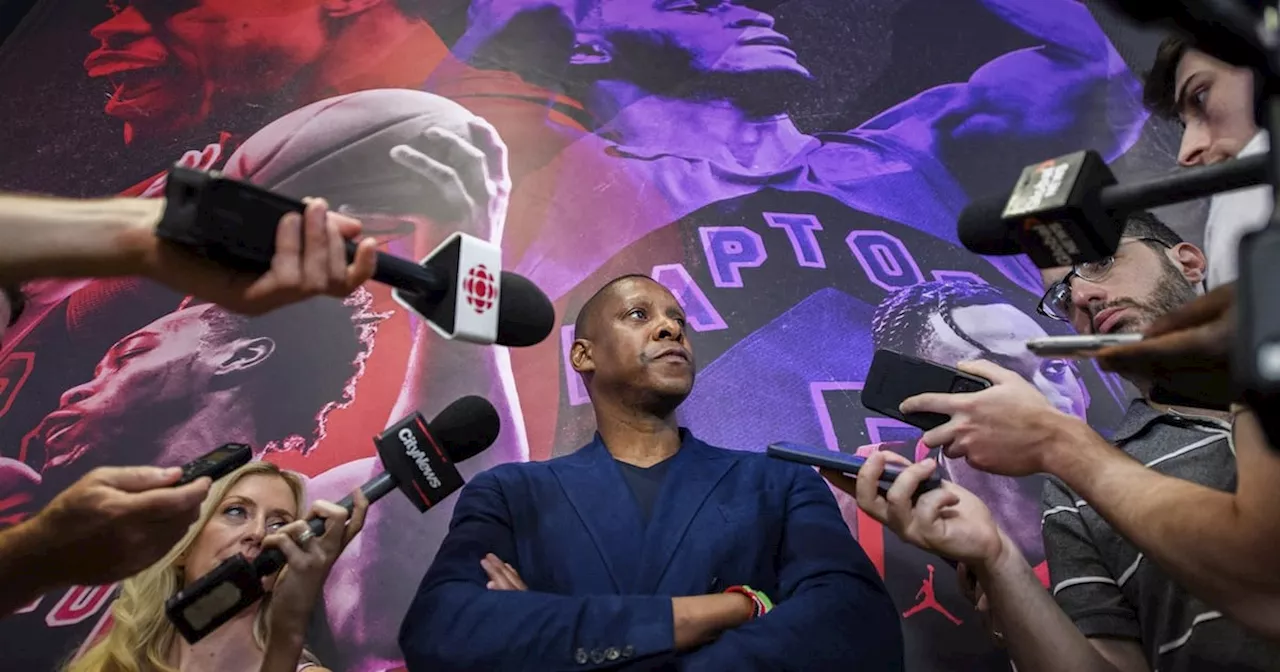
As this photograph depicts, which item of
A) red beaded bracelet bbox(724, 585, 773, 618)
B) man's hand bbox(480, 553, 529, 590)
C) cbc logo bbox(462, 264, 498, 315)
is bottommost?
man's hand bbox(480, 553, 529, 590)

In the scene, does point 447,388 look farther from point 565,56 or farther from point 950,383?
point 950,383

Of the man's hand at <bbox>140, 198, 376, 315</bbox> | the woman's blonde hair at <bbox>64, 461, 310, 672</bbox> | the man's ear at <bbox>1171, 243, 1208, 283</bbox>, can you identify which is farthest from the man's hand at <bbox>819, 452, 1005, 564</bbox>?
the woman's blonde hair at <bbox>64, 461, 310, 672</bbox>

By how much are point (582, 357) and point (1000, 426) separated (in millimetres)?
1308

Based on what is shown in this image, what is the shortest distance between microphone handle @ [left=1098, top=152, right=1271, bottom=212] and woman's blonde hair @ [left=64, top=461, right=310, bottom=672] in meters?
2.01

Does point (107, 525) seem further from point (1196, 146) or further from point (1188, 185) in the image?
point (1196, 146)

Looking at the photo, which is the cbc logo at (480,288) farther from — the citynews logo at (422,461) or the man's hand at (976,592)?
the man's hand at (976,592)

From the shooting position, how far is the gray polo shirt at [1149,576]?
171 cm

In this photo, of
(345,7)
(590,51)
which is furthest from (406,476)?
(345,7)

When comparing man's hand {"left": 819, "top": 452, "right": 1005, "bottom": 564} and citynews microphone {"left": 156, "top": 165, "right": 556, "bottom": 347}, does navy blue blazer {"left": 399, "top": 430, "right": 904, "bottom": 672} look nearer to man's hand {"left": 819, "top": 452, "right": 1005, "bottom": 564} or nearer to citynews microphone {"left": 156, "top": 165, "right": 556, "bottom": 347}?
man's hand {"left": 819, "top": 452, "right": 1005, "bottom": 564}

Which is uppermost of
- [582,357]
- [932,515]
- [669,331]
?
[932,515]

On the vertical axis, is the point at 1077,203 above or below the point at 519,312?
above

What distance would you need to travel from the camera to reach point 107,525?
1.53 metres

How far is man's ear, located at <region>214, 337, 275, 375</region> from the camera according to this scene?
2.72m

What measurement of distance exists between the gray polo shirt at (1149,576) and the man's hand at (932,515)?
0.76ft
